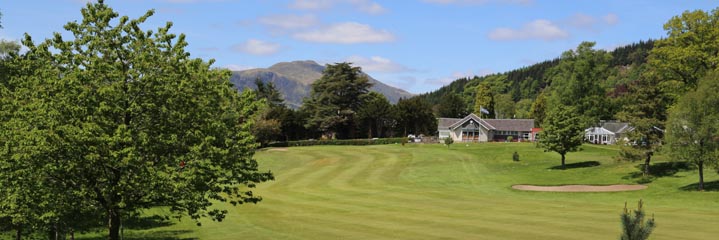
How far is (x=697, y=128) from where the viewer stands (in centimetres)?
4822

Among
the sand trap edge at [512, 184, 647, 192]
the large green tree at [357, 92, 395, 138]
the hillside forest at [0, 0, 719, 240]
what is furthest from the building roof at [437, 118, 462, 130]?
the hillside forest at [0, 0, 719, 240]

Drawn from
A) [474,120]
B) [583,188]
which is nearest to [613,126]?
[474,120]

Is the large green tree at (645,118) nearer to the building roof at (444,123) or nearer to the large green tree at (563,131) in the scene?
the large green tree at (563,131)

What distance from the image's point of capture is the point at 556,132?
6762cm

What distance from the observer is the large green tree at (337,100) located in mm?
137000

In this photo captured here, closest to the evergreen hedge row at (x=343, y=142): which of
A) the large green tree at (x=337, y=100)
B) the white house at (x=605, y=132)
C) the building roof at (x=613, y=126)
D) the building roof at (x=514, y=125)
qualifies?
the large green tree at (x=337, y=100)

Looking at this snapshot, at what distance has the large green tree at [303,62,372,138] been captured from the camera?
137 m

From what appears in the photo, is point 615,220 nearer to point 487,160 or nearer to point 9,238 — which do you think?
point 9,238

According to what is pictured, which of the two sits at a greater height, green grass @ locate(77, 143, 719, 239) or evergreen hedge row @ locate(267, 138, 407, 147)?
evergreen hedge row @ locate(267, 138, 407, 147)

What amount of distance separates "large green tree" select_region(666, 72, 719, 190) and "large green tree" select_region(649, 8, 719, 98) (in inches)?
522

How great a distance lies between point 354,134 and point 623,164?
272ft

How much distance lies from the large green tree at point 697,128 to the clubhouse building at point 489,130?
7934 centimetres

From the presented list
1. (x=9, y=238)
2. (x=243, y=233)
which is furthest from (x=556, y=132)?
(x=9, y=238)

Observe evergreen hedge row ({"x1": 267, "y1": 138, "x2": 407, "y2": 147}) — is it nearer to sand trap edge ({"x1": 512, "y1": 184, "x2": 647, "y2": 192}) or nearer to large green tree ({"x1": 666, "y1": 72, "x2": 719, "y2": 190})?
sand trap edge ({"x1": 512, "y1": 184, "x2": 647, "y2": 192})
